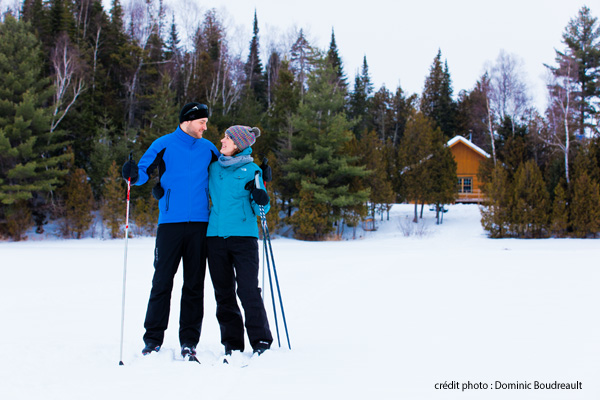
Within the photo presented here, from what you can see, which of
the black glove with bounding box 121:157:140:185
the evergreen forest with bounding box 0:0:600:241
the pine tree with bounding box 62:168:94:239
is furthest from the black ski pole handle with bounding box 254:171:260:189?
the pine tree with bounding box 62:168:94:239

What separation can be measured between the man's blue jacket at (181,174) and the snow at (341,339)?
1091 millimetres

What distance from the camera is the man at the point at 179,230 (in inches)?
139

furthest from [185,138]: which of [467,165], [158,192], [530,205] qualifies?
[467,165]

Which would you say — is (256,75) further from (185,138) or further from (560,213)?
(185,138)

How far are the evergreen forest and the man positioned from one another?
9.47 m

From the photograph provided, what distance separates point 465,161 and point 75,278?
30733 mm

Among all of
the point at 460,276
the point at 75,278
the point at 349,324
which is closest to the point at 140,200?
the point at 75,278

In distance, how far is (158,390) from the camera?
8.86ft

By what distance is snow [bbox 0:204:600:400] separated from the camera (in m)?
2.80

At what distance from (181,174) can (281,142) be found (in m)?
22.8

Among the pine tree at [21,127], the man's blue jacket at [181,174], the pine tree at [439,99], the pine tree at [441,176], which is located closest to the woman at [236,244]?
the man's blue jacket at [181,174]

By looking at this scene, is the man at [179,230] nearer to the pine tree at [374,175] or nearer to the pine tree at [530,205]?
the pine tree at [374,175]

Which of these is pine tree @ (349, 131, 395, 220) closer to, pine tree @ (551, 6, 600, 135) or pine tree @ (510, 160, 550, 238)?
pine tree @ (510, 160, 550, 238)

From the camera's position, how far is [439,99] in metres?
46.3
